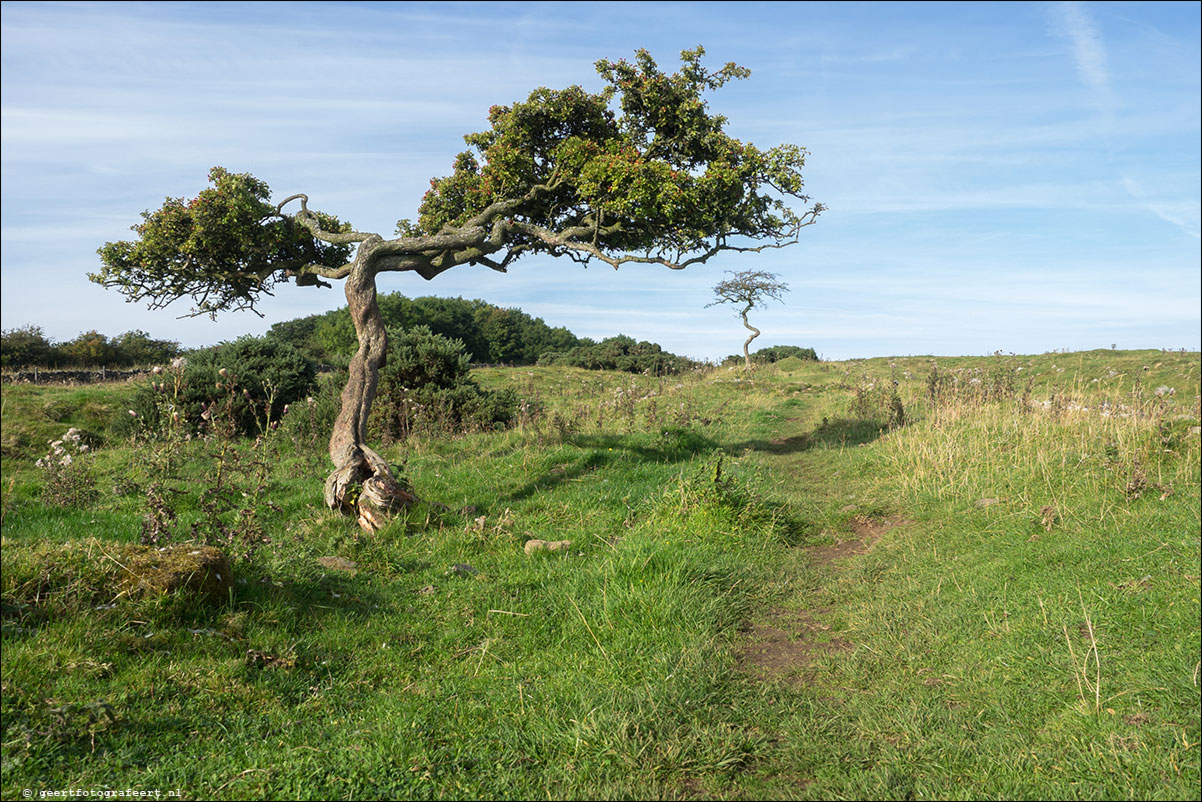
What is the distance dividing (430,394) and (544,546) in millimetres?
9084

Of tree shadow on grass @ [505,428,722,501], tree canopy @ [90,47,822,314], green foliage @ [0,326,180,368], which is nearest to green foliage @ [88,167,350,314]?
tree canopy @ [90,47,822,314]

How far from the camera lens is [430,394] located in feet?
51.3

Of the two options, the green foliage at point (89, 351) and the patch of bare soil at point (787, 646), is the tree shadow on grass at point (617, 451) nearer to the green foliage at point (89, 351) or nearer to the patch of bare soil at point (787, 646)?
the patch of bare soil at point (787, 646)

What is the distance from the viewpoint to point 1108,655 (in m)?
4.17

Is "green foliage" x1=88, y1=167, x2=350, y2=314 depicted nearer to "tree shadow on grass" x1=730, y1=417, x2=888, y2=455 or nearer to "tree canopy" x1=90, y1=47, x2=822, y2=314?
"tree canopy" x1=90, y1=47, x2=822, y2=314

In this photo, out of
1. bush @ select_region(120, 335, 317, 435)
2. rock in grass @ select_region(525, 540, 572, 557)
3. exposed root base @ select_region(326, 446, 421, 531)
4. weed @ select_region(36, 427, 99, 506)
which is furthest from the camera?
bush @ select_region(120, 335, 317, 435)

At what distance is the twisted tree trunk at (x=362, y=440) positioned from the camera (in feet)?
27.5

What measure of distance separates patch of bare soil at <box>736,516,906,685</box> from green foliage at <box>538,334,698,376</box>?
31.1 m

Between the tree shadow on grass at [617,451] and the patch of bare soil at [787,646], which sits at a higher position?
the tree shadow on grass at [617,451]

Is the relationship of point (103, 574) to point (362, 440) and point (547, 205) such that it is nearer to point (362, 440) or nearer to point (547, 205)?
point (362, 440)

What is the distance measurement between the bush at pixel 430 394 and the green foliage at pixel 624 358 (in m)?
21.1

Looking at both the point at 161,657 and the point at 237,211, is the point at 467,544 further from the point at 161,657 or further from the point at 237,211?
the point at 237,211

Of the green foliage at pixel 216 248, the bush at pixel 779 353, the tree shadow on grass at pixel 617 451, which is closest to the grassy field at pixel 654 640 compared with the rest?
the tree shadow on grass at pixel 617 451

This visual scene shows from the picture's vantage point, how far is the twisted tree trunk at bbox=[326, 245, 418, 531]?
838 centimetres
